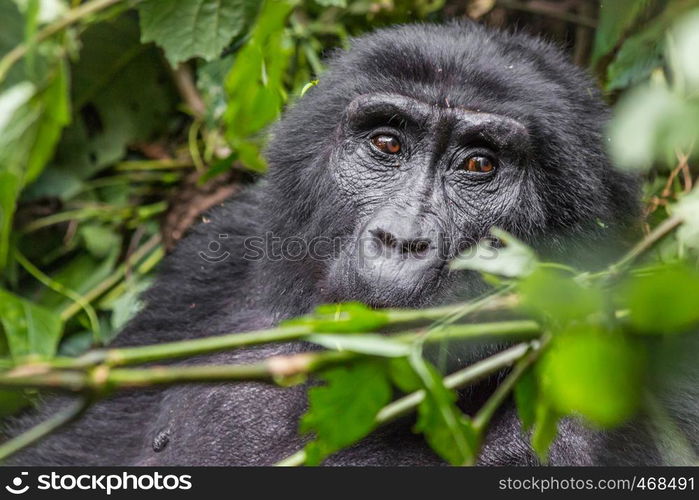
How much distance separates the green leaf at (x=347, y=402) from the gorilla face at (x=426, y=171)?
40.4 inches

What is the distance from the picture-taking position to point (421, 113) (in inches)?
122

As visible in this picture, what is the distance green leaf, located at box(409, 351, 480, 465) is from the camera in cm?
156

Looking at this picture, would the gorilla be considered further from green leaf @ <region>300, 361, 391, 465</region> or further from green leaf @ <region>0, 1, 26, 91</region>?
green leaf @ <region>0, 1, 26, 91</region>

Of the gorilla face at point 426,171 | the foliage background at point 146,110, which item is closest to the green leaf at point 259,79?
the foliage background at point 146,110

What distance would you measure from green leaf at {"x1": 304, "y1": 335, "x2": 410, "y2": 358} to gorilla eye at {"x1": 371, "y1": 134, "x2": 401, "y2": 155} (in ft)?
5.33

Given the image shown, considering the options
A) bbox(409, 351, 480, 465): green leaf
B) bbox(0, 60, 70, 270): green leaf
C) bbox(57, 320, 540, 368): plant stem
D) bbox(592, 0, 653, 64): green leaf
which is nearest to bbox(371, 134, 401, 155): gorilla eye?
bbox(592, 0, 653, 64): green leaf

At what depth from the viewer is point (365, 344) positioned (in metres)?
1.49

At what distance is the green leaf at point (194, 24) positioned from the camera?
12.9 feet

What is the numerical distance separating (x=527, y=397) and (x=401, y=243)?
93 cm
